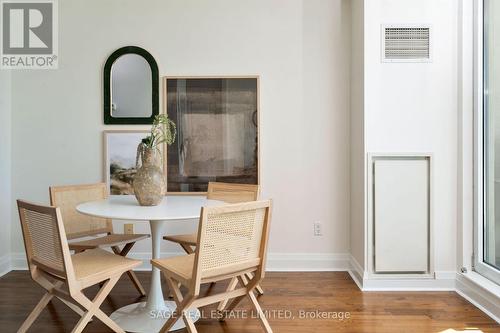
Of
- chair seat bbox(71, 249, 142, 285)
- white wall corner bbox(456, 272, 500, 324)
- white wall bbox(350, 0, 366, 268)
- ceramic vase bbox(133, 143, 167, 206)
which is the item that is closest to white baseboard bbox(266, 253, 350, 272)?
white wall bbox(350, 0, 366, 268)

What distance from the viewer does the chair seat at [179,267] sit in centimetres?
198

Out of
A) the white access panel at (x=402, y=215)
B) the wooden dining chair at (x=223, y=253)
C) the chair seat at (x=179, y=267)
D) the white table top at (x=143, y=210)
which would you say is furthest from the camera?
the white access panel at (x=402, y=215)

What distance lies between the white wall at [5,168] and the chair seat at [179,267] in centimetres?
218

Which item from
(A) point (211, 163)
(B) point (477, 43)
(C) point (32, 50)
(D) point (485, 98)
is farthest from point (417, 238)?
(C) point (32, 50)

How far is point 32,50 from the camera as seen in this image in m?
3.66

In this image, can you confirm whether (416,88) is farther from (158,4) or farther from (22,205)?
(22,205)

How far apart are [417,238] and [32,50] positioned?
12.4 ft

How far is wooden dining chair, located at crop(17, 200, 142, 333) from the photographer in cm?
192

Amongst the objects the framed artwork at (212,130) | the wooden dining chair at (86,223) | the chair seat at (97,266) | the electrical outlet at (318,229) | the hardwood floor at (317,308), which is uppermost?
the framed artwork at (212,130)

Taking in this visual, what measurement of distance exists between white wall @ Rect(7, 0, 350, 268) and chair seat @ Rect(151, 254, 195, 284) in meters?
1.50

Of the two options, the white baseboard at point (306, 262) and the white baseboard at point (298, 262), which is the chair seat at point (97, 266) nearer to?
the white baseboard at point (298, 262)

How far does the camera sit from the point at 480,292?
2770mm

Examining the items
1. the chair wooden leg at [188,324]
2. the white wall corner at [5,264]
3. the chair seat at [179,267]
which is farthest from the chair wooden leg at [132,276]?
the white wall corner at [5,264]

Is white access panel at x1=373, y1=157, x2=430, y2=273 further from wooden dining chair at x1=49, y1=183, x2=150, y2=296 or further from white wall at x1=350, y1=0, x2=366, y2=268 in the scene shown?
wooden dining chair at x1=49, y1=183, x2=150, y2=296
